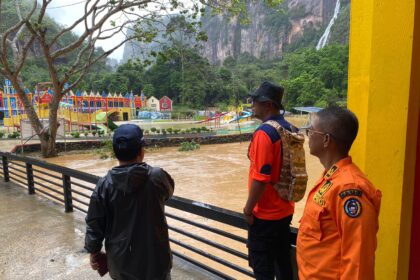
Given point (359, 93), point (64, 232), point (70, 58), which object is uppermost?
point (70, 58)

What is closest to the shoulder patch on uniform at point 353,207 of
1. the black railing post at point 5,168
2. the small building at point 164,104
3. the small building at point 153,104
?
the black railing post at point 5,168

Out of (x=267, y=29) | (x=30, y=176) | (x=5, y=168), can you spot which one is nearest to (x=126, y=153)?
(x=30, y=176)

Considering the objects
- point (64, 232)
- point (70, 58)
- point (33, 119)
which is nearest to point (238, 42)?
point (70, 58)

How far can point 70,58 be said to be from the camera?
5834cm

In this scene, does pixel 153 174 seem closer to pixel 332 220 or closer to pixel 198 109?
pixel 332 220

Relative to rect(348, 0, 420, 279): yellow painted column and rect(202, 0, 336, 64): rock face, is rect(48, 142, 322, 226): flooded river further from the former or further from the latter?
rect(202, 0, 336, 64): rock face

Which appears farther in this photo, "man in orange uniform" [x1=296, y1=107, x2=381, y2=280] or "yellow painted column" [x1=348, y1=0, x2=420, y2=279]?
"yellow painted column" [x1=348, y1=0, x2=420, y2=279]

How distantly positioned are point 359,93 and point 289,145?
425 millimetres

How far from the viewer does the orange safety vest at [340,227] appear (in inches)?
41.2

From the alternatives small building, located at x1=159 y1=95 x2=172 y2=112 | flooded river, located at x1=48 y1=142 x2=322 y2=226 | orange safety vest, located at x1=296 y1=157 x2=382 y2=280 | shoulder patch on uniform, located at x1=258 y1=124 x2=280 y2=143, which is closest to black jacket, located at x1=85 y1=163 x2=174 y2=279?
→ shoulder patch on uniform, located at x1=258 y1=124 x2=280 y2=143

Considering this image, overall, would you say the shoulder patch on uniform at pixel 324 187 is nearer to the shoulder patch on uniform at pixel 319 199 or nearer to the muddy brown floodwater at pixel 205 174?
the shoulder patch on uniform at pixel 319 199

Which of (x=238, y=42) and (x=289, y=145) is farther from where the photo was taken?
(x=238, y=42)

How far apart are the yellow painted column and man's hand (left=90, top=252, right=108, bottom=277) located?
140 centimetres

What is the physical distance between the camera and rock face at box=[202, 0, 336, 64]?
89.7 m
